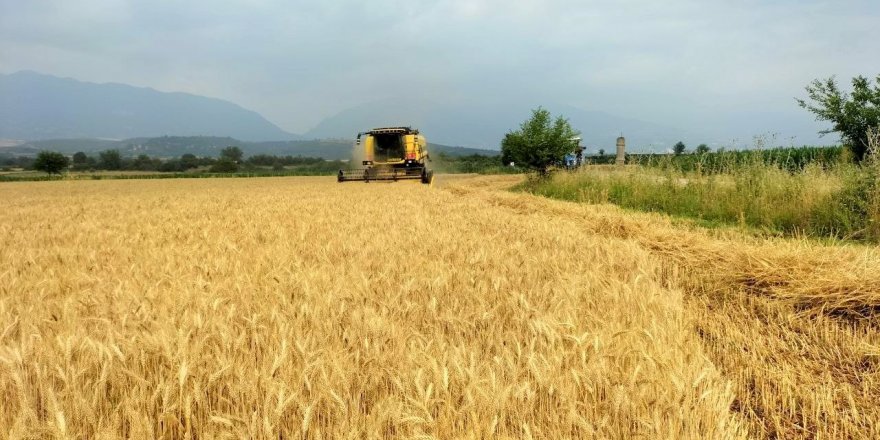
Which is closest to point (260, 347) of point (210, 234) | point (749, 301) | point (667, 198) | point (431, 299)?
point (431, 299)

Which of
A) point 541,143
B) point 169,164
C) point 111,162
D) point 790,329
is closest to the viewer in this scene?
point 790,329

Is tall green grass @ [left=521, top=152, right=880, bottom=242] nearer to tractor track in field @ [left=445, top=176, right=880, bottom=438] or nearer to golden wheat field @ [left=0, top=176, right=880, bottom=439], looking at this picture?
tractor track in field @ [left=445, top=176, right=880, bottom=438]

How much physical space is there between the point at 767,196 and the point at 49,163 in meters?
103

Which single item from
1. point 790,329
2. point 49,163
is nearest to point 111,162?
point 49,163

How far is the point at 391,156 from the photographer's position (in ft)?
91.8

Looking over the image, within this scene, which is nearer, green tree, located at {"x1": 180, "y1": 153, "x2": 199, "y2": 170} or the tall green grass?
the tall green grass

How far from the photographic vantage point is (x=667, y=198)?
13.2 metres

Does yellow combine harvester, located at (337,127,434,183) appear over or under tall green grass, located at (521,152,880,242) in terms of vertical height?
over

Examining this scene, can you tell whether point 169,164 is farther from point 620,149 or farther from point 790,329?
point 790,329

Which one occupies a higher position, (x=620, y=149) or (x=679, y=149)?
(x=679, y=149)

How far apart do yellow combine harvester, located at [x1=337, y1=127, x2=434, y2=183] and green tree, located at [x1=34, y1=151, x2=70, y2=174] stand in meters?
80.5

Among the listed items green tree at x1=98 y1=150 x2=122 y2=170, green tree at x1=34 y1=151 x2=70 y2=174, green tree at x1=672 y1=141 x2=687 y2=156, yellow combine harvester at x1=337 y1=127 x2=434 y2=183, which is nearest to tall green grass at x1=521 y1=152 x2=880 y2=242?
green tree at x1=672 y1=141 x2=687 y2=156

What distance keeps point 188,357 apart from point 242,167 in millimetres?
97615

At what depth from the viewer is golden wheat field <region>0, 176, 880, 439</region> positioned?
56.9 inches
